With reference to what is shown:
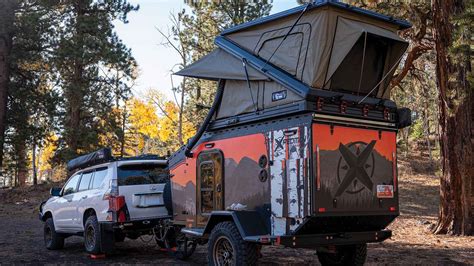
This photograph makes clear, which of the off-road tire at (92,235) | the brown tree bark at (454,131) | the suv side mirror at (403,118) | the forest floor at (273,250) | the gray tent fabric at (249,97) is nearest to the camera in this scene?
the gray tent fabric at (249,97)

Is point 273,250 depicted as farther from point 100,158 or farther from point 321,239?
point 100,158

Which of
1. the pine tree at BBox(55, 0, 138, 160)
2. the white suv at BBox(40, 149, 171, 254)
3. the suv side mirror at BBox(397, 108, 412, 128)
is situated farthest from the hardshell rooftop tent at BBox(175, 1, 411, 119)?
the pine tree at BBox(55, 0, 138, 160)

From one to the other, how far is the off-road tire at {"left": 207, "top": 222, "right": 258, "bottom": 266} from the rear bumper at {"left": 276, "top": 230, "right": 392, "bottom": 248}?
0.66 m

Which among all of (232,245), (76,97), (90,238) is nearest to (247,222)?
(232,245)

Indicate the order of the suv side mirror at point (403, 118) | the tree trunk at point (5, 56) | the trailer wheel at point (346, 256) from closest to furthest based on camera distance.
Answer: the suv side mirror at point (403, 118) < the trailer wheel at point (346, 256) < the tree trunk at point (5, 56)

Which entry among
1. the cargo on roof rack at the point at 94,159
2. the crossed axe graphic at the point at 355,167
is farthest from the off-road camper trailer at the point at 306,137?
the cargo on roof rack at the point at 94,159

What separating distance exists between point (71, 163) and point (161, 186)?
3.25 metres

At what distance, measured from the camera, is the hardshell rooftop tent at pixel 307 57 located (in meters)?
7.18

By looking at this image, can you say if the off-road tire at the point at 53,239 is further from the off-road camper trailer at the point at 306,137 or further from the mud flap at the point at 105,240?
the off-road camper trailer at the point at 306,137

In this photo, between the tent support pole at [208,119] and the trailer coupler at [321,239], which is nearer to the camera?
the trailer coupler at [321,239]

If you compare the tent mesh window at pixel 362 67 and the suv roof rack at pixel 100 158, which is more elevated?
the tent mesh window at pixel 362 67

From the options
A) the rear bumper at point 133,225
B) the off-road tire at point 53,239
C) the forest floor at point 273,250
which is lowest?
the forest floor at point 273,250

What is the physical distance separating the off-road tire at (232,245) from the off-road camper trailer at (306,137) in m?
0.02

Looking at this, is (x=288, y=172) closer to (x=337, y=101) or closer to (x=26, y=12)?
(x=337, y=101)
